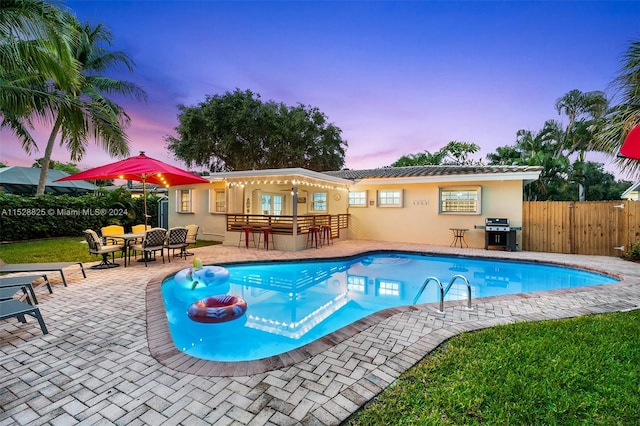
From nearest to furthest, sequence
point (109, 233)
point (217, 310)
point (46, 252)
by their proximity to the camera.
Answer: point (217, 310), point (109, 233), point (46, 252)

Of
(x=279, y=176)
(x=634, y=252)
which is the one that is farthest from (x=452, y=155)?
(x=279, y=176)

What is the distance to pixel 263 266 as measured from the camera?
963 cm

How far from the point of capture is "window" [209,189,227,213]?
1452cm

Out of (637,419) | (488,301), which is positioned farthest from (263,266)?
(637,419)

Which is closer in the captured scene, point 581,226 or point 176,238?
point 176,238

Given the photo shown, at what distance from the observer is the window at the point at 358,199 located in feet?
48.8

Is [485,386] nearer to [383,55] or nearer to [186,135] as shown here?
[383,55]

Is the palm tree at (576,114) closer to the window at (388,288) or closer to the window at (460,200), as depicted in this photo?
the window at (460,200)

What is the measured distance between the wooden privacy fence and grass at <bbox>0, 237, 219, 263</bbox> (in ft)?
50.1

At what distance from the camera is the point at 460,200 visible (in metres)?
12.9

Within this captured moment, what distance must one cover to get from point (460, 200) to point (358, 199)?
4.70 m

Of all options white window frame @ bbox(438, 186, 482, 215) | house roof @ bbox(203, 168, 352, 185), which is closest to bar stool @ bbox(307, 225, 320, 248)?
house roof @ bbox(203, 168, 352, 185)

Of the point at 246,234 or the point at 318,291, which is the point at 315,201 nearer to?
the point at 246,234

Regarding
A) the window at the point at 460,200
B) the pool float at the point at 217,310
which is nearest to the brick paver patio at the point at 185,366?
the pool float at the point at 217,310
